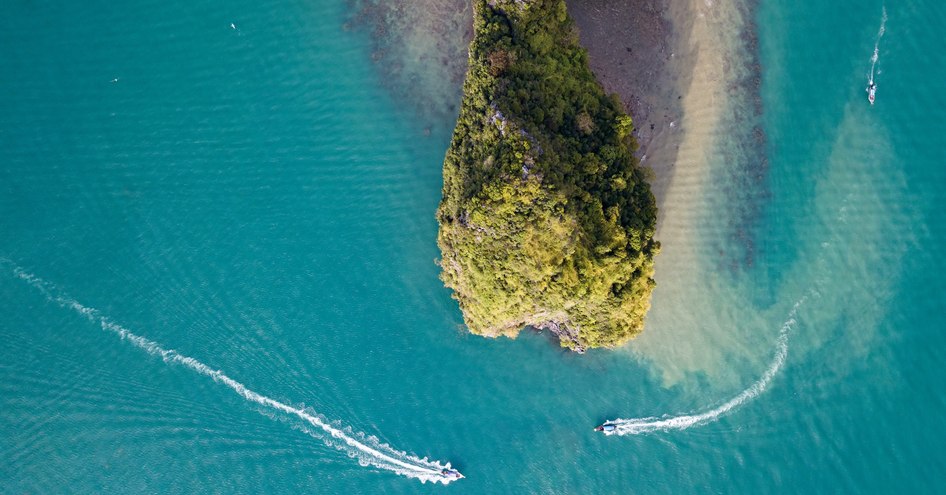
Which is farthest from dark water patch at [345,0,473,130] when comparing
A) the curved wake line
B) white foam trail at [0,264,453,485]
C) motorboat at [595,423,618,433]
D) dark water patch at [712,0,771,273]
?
the curved wake line

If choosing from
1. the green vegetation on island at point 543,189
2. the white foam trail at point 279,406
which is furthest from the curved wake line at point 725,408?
the white foam trail at point 279,406

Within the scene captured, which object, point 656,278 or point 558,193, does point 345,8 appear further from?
point 656,278

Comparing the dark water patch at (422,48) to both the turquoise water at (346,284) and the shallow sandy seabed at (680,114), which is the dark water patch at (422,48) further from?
the turquoise water at (346,284)

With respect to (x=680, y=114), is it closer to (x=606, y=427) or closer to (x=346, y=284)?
(x=606, y=427)

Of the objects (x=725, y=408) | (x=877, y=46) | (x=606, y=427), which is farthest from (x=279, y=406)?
(x=877, y=46)

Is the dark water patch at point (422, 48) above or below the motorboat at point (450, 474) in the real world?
above

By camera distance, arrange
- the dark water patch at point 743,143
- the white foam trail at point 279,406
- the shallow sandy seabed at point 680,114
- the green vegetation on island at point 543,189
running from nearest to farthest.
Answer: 1. the green vegetation on island at point 543,189
2. the shallow sandy seabed at point 680,114
3. the dark water patch at point 743,143
4. the white foam trail at point 279,406

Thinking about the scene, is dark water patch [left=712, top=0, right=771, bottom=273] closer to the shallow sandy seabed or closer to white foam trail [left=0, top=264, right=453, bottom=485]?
the shallow sandy seabed
